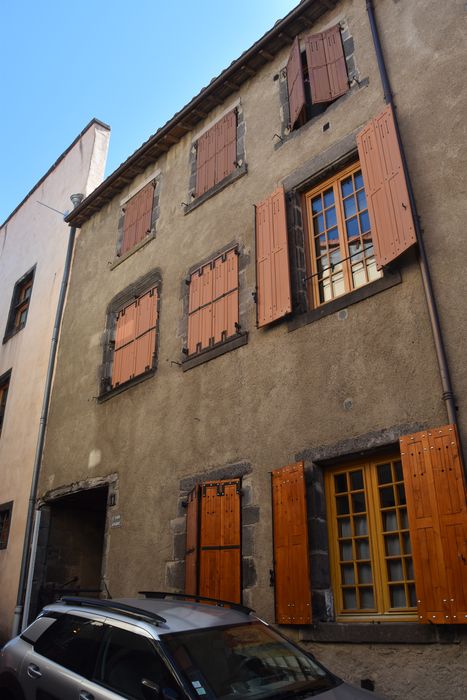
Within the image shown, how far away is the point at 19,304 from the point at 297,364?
963 cm

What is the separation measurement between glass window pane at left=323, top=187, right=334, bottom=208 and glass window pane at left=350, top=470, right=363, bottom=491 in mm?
Result: 3365

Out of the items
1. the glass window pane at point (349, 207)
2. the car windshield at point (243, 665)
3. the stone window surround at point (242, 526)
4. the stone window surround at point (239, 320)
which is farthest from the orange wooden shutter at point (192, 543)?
the glass window pane at point (349, 207)

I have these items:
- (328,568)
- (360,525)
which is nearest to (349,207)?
(360,525)

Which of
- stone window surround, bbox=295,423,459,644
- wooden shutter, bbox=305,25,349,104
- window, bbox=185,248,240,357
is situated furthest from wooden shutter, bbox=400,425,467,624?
wooden shutter, bbox=305,25,349,104

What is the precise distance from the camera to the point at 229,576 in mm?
6258

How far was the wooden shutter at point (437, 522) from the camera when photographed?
14.9 feet

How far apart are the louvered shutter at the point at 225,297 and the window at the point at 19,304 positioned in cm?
697

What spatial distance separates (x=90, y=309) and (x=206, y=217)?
3183mm

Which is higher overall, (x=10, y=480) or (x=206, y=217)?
(x=206, y=217)

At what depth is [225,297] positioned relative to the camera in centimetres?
789

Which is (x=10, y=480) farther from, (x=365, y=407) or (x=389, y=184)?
(x=389, y=184)

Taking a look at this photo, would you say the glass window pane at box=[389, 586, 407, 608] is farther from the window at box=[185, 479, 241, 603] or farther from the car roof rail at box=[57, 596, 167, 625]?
the car roof rail at box=[57, 596, 167, 625]

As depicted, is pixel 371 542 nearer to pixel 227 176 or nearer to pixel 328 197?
pixel 328 197

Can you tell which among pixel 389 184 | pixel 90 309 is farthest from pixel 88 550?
pixel 389 184
